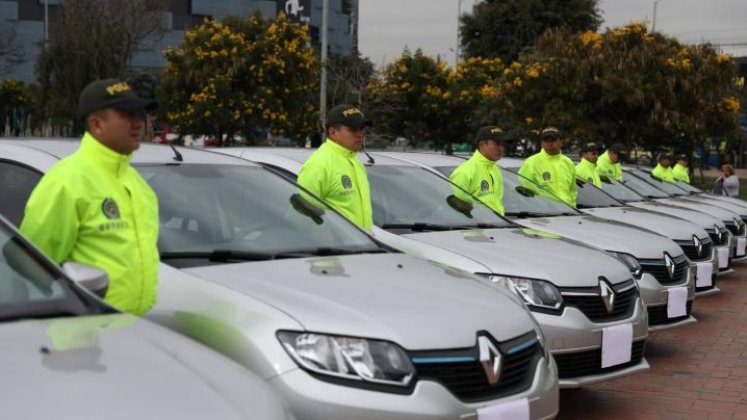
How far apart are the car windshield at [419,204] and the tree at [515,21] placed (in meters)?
38.7

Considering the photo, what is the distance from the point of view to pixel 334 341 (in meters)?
3.74

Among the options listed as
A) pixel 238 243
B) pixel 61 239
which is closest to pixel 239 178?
pixel 238 243

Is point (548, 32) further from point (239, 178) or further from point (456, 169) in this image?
point (239, 178)

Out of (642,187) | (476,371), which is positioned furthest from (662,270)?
(642,187)

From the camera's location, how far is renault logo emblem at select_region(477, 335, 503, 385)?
4.01 meters

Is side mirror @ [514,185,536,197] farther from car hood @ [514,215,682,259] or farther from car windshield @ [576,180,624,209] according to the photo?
car windshield @ [576,180,624,209]

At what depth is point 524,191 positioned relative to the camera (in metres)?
9.00

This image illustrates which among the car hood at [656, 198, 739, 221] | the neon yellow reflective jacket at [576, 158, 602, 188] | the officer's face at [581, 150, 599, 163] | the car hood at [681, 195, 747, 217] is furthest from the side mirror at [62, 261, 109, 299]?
the car hood at [681, 195, 747, 217]

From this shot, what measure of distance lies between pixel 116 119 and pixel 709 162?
64543 mm

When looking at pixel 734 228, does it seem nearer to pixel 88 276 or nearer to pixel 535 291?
pixel 535 291

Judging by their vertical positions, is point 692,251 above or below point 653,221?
below

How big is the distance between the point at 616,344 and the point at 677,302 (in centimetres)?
207

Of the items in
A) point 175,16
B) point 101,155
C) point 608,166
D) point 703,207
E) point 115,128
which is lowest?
point 703,207

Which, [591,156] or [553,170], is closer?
[553,170]
